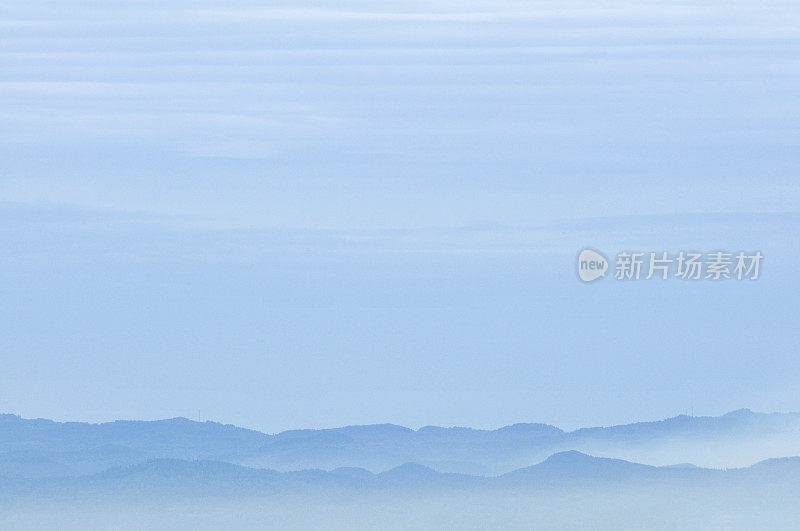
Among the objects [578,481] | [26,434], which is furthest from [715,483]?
[26,434]

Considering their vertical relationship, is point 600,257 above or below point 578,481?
above

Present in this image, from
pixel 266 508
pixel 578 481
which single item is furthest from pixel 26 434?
pixel 578 481

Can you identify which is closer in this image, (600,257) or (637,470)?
(600,257)

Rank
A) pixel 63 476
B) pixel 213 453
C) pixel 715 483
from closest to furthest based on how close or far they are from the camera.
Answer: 1. pixel 715 483
2. pixel 213 453
3. pixel 63 476

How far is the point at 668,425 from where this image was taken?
14.3 meters

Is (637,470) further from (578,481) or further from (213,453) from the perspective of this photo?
(213,453)

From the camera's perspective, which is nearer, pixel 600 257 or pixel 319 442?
pixel 600 257

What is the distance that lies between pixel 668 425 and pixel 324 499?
4939 mm

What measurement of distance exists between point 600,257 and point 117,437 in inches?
358

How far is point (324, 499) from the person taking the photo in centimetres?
1512

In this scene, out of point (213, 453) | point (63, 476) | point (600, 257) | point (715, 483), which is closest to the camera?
point (600, 257)

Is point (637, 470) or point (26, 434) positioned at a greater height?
point (26, 434)

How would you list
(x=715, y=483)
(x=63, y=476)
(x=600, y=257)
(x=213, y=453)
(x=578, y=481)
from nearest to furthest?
(x=600, y=257) → (x=715, y=483) → (x=578, y=481) → (x=213, y=453) → (x=63, y=476)

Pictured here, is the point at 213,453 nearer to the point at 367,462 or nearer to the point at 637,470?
the point at 367,462
